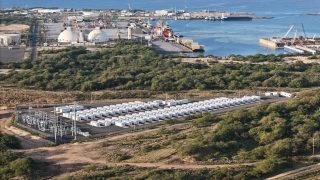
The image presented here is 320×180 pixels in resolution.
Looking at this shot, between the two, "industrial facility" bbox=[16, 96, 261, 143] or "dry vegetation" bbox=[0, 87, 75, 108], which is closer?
"industrial facility" bbox=[16, 96, 261, 143]

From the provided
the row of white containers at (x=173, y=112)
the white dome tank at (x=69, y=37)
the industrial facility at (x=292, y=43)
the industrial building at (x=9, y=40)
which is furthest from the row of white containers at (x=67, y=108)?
the industrial facility at (x=292, y=43)

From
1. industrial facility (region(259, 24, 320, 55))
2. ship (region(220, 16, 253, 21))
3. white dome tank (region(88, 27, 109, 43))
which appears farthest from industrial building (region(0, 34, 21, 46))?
ship (region(220, 16, 253, 21))

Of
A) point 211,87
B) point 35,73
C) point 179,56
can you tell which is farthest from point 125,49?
point 211,87

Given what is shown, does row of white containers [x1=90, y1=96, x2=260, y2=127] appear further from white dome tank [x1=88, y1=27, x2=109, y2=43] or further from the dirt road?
white dome tank [x1=88, y1=27, x2=109, y2=43]

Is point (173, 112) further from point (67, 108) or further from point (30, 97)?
point (30, 97)

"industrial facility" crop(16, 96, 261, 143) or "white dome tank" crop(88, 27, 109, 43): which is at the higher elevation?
"white dome tank" crop(88, 27, 109, 43)

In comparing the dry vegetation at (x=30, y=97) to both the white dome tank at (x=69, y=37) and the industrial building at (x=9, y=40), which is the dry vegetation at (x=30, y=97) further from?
the white dome tank at (x=69, y=37)
